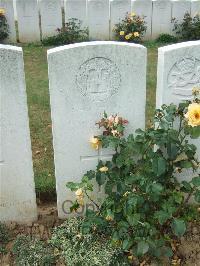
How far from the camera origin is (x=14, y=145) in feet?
11.3

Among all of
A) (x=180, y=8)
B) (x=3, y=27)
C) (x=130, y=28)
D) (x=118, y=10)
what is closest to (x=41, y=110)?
(x=3, y=27)

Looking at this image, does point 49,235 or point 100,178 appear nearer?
point 100,178

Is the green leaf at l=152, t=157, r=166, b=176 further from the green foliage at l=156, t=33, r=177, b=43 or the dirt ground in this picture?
the green foliage at l=156, t=33, r=177, b=43

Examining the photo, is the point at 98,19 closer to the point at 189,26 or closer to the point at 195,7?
the point at 189,26

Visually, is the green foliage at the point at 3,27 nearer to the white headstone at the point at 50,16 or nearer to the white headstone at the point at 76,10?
the white headstone at the point at 50,16

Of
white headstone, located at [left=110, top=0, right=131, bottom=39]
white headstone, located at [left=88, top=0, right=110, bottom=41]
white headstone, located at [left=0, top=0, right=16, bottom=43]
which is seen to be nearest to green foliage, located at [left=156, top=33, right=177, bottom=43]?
white headstone, located at [left=110, top=0, right=131, bottom=39]

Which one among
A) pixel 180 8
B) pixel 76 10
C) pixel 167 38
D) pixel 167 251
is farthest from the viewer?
pixel 167 38

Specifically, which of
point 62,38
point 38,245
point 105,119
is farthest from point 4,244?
point 62,38

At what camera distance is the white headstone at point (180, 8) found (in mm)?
8961

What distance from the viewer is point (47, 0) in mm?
8719

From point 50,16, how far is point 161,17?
2.25 m

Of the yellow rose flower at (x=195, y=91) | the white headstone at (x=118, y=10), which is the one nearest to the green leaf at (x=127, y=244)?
the yellow rose flower at (x=195, y=91)

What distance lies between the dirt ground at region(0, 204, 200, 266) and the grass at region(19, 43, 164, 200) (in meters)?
0.28

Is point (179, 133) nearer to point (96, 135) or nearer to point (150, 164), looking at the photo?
point (150, 164)
